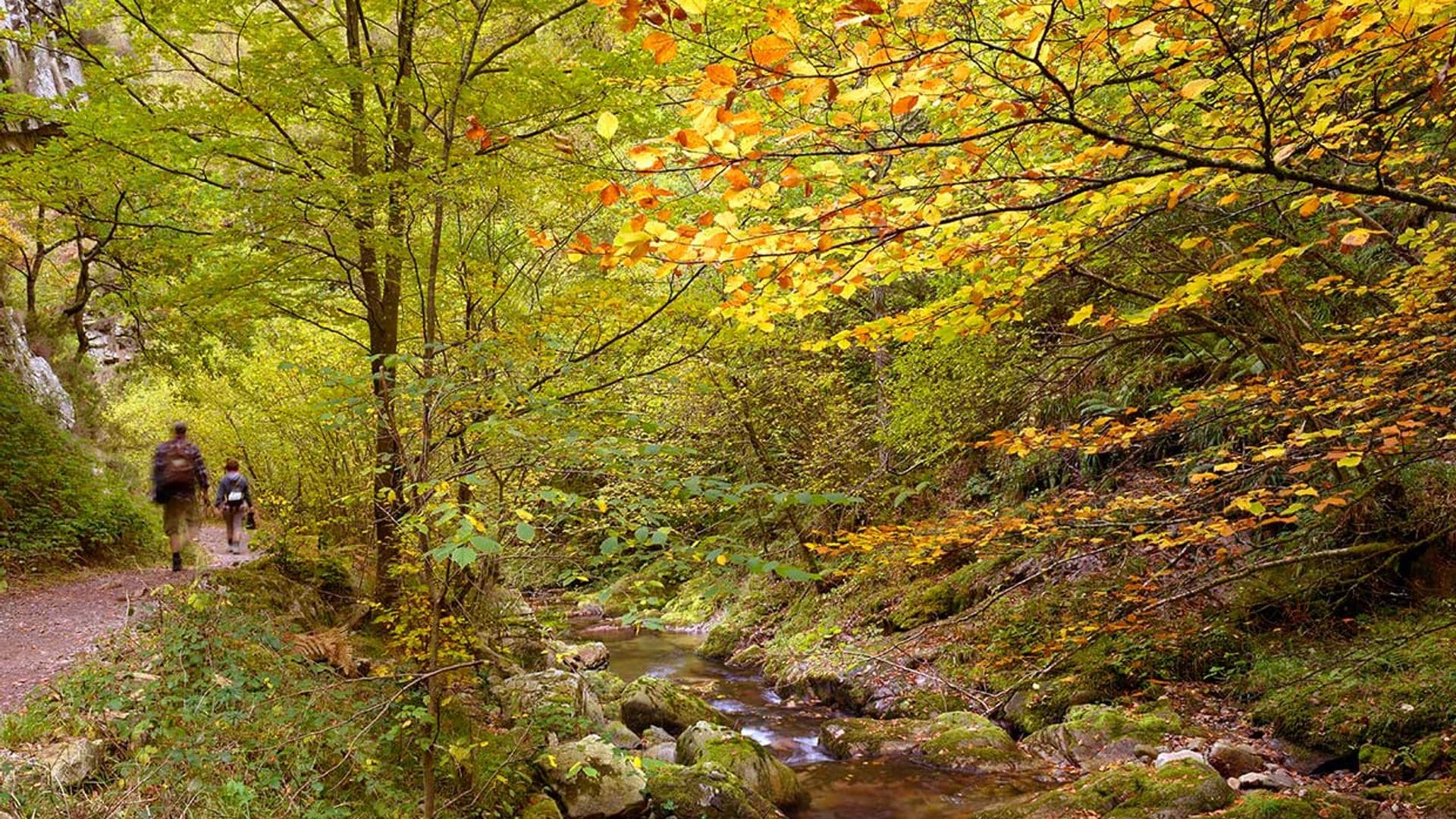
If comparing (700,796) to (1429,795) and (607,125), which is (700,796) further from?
(607,125)

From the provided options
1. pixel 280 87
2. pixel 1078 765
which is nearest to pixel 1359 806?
pixel 1078 765

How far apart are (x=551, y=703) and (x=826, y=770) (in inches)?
127

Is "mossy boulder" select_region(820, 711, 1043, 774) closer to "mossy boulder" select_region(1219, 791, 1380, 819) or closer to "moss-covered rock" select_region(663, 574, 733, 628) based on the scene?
"mossy boulder" select_region(1219, 791, 1380, 819)

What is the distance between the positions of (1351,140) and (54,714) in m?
6.77

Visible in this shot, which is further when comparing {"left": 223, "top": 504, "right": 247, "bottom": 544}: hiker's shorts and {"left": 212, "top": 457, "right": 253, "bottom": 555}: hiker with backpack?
{"left": 223, "top": 504, "right": 247, "bottom": 544}: hiker's shorts

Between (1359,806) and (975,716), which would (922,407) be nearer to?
(975,716)

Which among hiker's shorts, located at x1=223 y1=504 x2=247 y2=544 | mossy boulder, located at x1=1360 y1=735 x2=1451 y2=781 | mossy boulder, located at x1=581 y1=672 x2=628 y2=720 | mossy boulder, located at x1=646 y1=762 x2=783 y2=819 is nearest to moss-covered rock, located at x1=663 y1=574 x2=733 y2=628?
mossy boulder, located at x1=581 y1=672 x2=628 y2=720

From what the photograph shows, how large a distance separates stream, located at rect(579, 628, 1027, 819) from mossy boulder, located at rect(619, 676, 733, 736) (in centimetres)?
55

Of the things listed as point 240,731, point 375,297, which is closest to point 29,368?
point 375,297

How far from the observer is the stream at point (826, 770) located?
23.4ft

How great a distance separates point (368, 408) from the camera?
11.8ft

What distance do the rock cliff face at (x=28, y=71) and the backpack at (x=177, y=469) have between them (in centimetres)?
555

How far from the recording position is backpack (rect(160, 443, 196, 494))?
8.18 m

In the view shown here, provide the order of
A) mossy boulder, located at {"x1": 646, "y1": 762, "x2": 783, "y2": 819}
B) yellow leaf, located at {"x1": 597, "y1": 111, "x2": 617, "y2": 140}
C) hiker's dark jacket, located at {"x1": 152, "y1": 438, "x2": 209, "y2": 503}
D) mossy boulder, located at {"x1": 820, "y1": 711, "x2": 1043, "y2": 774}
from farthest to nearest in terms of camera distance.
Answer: hiker's dark jacket, located at {"x1": 152, "y1": 438, "x2": 209, "y2": 503} → mossy boulder, located at {"x1": 820, "y1": 711, "x2": 1043, "y2": 774} → mossy boulder, located at {"x1": 646, "y1": 762, "x2": 783, "y2": 819} → yellow leaf, located at {"x1": 597, "y1": 111, "x2": 617, "y2": 140}
